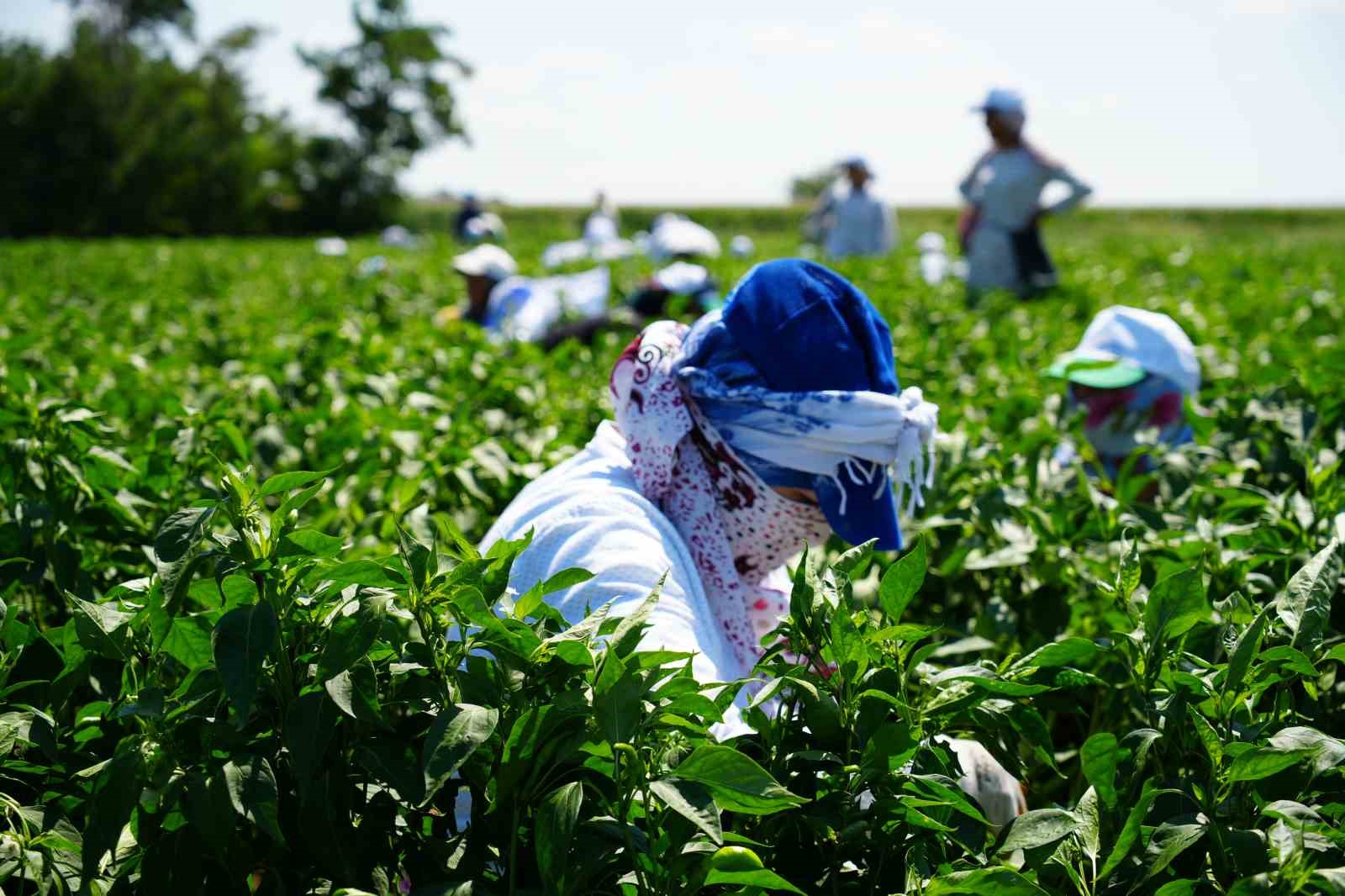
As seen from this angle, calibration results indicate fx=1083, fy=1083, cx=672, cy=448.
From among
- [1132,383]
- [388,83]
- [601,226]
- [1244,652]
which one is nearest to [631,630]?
[1244,652]

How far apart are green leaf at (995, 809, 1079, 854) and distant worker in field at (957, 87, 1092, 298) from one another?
20.5ft

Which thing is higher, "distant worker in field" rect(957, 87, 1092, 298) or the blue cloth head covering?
"distant worker in field" rect(957, 87, 1092, 298)

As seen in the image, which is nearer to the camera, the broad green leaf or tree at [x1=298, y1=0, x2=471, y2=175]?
the broad green leaf

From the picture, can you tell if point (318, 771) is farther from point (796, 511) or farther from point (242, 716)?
point (796, 511)

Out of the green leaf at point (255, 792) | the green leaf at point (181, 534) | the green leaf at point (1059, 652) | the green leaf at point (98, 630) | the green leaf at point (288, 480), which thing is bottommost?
the green leaf at point (255, 792)

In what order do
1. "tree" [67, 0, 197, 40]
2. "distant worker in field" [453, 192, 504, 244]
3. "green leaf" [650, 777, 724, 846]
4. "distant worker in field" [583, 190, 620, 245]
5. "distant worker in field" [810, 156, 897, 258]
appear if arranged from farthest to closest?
"tree" [67, 0, 197, 40] → "distant worker in field" [583, 190, 620, 245] → "distant worker in field" [453, 192, 504, 244] → "distant worker in field" [810, 156, 897, 258] → "green leaf" [650, 777, 724, 846]

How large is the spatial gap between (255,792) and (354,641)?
6.3 inches

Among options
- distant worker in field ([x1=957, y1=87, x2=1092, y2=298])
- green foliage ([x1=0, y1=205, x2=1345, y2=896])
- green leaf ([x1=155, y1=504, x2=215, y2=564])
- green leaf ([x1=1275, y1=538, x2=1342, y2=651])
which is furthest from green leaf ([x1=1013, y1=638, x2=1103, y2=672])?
distant worker in field ([x1=957, y1=87, x2=1092, y2=298])

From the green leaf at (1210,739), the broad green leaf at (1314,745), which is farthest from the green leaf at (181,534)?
the broad green leaf at (1314,745)

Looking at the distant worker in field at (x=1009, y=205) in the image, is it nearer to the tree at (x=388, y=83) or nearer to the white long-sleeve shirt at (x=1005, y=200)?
the white long-sleeve shirt at (x=1005, y=200)

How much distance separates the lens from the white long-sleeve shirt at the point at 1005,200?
279 inches

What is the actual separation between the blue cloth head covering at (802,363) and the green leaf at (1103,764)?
654 millimetres

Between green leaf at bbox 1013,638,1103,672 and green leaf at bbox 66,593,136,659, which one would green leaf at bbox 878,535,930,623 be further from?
green leaf at bbox 66,593,136,659

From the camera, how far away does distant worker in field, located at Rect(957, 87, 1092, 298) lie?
7.05 m
